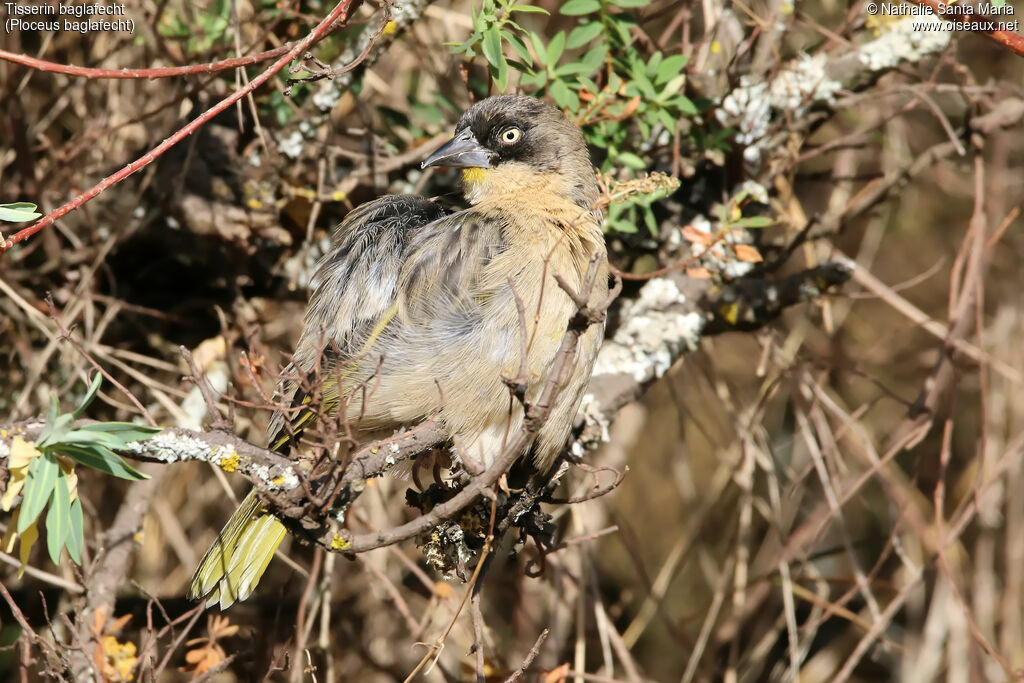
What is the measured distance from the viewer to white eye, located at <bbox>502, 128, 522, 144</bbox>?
10.8ft

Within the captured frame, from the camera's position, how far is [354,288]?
3.12m

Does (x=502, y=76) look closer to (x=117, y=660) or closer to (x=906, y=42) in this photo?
(x=906, y=42)

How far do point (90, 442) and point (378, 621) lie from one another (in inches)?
95.4

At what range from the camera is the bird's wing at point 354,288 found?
9.86 feet

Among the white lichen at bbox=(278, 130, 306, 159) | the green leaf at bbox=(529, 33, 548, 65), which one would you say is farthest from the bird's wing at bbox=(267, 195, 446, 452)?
the green leaf at bbox=(529, 33, 548, 65)

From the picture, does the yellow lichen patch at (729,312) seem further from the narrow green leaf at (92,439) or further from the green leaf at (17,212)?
the green leaf at (17,212)

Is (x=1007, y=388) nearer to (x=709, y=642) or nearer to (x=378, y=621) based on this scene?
(x=709, y=642)

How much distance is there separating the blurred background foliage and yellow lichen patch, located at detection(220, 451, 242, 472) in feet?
2.23

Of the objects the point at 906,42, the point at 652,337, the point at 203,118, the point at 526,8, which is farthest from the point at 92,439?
the point at 906,42

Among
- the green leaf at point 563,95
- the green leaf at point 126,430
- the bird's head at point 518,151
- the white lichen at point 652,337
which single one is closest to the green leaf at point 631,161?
the bird's head at point 518,151

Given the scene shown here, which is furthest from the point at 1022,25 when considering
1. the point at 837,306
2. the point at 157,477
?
the point at 157,477

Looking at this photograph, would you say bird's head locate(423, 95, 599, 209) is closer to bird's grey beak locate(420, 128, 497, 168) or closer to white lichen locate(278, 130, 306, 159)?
bird's grey beak locate(420, 128, 497, 168)

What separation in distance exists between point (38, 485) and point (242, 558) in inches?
39.5

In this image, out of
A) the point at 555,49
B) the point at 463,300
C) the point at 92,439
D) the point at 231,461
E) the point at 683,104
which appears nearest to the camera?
the point at 92,439
